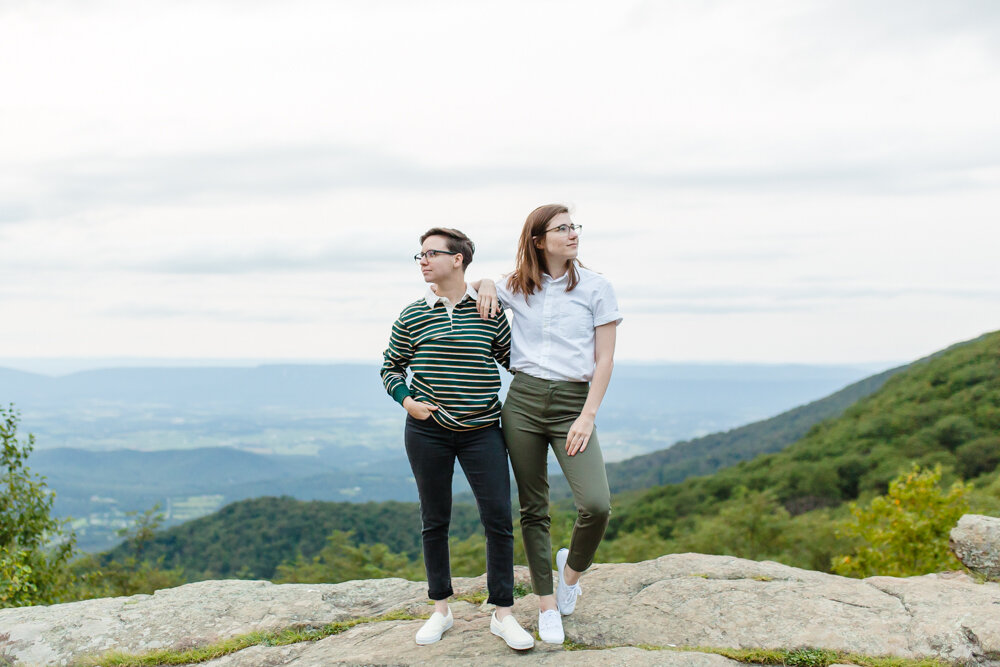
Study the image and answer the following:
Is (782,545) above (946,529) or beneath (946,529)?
beneath

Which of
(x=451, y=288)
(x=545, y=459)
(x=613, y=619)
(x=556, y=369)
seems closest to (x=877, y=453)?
(x=613, y=619)

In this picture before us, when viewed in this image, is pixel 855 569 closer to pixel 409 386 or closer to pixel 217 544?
pixel 409 386

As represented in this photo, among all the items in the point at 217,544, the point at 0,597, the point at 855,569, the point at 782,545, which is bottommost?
the point at 217,544

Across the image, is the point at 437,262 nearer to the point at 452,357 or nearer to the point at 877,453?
the point at 452,357

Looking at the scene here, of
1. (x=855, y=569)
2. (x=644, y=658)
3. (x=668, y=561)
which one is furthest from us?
(x=855, y=569)

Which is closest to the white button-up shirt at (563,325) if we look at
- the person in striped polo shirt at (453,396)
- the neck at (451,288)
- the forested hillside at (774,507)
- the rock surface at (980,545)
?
the person in striped polo shirt at (453,396)

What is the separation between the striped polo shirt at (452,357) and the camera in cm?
461

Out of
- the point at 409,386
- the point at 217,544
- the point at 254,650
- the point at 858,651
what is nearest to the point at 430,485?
the point at 409,386

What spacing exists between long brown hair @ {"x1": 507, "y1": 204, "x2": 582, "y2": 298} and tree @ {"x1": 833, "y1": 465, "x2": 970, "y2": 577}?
9.87 meters

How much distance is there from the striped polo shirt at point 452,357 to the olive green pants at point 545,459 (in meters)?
0.20

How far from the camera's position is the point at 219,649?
17.9 feet

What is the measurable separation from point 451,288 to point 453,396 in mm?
759

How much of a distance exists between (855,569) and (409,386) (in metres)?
11.7

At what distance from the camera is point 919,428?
135 feet
